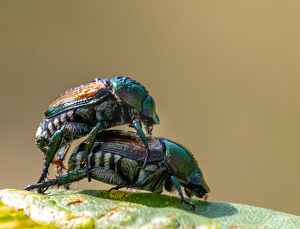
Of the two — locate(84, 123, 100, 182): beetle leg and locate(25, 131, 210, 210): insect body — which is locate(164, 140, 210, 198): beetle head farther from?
locate(84, 123, 100, 182): beetle leg

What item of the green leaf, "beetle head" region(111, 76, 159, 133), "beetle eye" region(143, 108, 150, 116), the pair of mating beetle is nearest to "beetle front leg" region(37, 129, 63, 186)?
the pair of mating beetle

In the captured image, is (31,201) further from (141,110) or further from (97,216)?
(141,110)

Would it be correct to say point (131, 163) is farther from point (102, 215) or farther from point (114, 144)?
point (102, 215)

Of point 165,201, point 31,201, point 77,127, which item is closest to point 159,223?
point 31,201

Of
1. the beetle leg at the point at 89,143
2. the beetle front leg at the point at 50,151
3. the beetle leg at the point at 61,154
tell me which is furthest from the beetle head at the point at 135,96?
the beetle leg at the point at 61,154

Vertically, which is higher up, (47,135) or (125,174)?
(47,135)

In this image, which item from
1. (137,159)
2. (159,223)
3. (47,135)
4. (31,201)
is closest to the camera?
(159,223)
